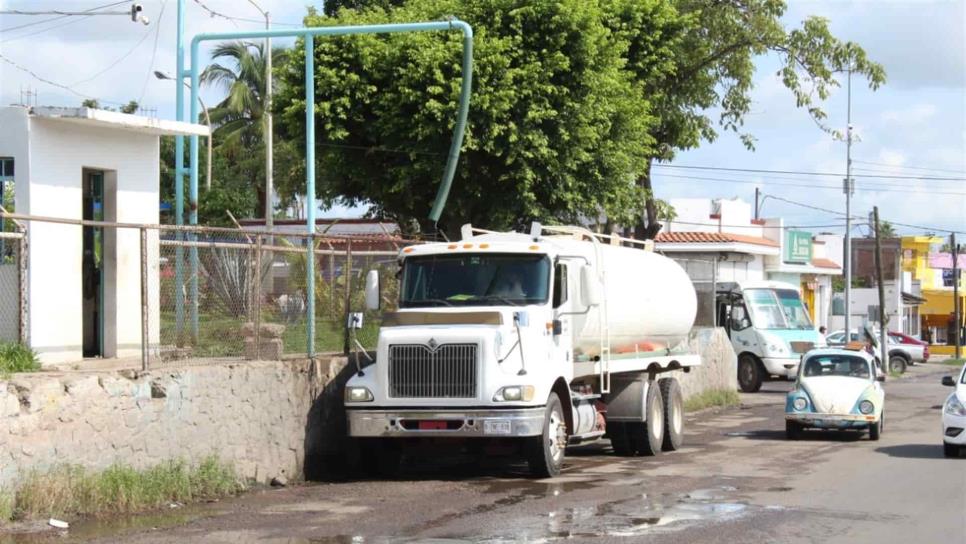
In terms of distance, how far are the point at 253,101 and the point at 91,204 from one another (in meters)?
38.4

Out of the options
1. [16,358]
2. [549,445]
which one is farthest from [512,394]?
[16,358]

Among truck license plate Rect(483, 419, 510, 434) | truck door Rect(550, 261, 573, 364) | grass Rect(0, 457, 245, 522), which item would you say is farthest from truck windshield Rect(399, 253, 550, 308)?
grass Rect(0, 457, 245, 522)

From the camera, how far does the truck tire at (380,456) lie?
630 inches

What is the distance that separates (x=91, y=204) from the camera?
59.5ft

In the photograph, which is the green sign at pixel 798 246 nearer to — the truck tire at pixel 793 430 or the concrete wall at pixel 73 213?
the truck tire at pixel 793 430

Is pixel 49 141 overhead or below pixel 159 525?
overhead

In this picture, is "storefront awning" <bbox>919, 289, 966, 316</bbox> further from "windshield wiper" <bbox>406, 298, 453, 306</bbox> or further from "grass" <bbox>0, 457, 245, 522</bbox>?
"grass" <bbox>0, 457, 245, 522</bbox>

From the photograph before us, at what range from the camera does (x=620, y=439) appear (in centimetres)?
1920

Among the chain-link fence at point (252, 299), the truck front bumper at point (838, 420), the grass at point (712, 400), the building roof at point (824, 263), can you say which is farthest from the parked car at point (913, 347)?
the chain-link fence at point (252, 299)

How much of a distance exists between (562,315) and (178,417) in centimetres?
499

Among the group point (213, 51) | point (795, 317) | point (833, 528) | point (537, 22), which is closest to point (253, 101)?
point (213, 51)

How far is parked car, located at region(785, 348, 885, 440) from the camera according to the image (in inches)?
814

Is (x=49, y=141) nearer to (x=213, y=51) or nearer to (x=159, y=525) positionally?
(x=159, y=525)

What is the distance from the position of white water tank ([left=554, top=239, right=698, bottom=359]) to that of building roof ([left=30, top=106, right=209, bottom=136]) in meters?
5.59
